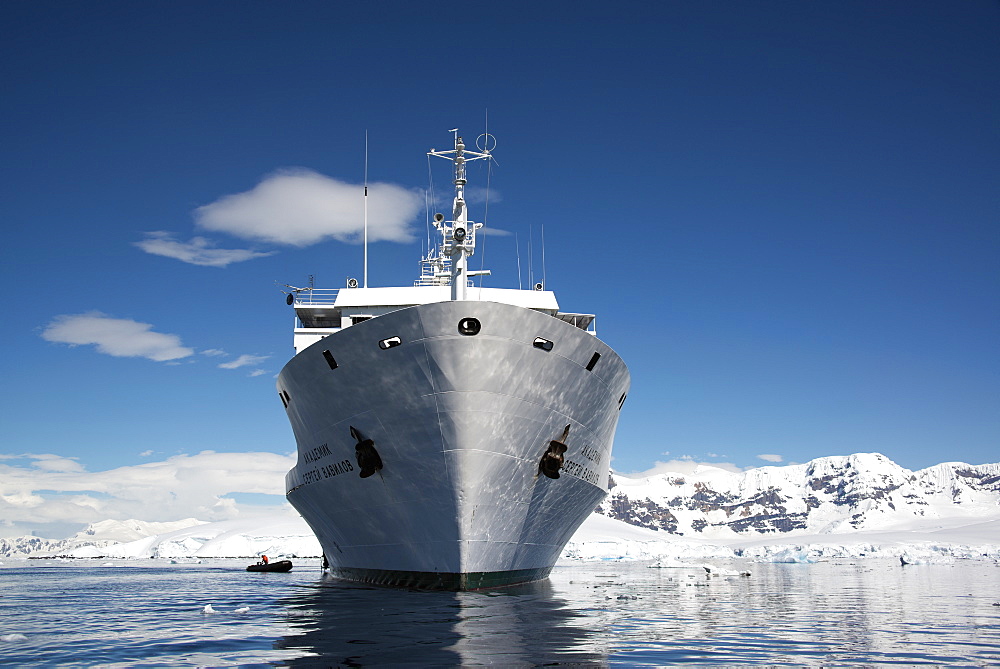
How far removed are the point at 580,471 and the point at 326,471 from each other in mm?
6330

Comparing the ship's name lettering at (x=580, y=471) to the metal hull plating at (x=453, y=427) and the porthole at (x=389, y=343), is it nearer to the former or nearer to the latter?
the metal hull plating at (x=453, y=427)

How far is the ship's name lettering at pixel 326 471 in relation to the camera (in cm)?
1639

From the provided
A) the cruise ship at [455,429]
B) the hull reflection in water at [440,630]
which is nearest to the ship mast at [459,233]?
the cruise ship at [455,429]

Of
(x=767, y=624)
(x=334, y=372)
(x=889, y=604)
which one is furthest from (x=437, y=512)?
(x=889, y=604)

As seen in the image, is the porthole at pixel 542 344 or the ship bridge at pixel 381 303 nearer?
the porthole at pixel 542 344

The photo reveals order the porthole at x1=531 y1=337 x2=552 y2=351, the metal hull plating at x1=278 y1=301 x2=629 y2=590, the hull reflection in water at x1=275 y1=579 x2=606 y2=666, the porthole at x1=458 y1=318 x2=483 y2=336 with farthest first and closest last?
the porthole at x1=531 y1=337 x2=552 y2=351
the metal hull plating at x1=278 y1=301 x2=629 y2=590
the porthole at x1=458 y1=318 x2=483 y2=336
the hull reflection in water at x1=275 y1=579 x2=606 y2=666

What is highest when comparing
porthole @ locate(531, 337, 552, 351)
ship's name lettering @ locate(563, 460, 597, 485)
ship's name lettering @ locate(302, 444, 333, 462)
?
porthole @ locate(531, 337, 552, 351)

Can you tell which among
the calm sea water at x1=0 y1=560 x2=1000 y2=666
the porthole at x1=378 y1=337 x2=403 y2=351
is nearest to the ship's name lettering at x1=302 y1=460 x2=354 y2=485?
the calm sea water at x1=0 y1=560 x2=1000 y2=666

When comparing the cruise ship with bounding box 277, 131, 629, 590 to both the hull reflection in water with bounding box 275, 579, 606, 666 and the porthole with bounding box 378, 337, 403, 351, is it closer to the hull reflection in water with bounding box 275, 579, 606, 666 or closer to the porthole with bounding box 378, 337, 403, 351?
the porthole with bounding box 378, 337, 403, 351

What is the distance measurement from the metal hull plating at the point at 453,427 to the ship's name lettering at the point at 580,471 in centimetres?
6

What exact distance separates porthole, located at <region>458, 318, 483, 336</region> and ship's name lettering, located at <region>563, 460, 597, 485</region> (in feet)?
14.4

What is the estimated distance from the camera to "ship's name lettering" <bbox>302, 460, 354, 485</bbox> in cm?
1639

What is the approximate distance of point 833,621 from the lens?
1173 cm

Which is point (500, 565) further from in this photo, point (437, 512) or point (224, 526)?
point (224, 526)
